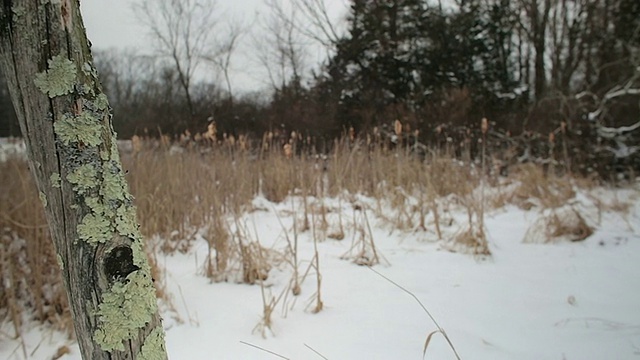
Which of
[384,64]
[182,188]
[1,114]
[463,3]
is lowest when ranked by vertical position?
[182,188]

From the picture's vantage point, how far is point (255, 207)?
11.0 ft

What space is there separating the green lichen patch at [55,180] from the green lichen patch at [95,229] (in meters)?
0.07

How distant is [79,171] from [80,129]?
7cm

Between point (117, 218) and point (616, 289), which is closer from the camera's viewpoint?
point (117, 218)

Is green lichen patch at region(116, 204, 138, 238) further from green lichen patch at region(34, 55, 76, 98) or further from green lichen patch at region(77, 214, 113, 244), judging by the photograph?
green lichen patch at region(34, 55, 76, 98)

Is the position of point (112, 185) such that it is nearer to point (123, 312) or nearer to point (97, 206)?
point (97, 206)

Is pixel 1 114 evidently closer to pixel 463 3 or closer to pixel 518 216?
pixel 518 216

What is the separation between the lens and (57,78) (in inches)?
22.2

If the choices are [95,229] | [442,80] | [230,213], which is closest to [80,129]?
[95,229]

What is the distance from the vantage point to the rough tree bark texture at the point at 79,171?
22.0 inches

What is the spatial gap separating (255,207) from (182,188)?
76cm

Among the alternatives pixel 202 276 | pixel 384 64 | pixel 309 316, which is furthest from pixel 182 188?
pixel 384 64

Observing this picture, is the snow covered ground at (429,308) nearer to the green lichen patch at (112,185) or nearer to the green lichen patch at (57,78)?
the green lichen patch at (112,185)

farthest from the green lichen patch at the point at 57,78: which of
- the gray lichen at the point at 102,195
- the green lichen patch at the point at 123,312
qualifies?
the green lichen patch at the point at 123,312
